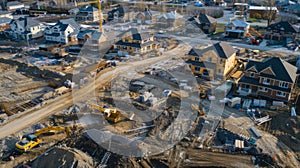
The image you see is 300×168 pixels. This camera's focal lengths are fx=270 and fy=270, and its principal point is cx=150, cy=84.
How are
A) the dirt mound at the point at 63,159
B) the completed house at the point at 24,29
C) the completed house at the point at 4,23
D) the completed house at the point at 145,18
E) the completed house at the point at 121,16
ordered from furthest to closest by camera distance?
the completed house at the point at 121,16
the completed house at the point at 145,18
the completed house at the point at 4,23
the completed house at the point at 24,29
the dirt mound at the point at 63,159

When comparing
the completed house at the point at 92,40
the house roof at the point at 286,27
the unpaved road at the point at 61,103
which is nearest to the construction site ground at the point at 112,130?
the unpaved road at the point at 61,103

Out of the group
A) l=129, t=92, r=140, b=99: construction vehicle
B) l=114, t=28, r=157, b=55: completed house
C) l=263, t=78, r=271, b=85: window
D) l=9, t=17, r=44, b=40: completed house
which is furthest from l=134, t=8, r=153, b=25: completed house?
l=263, t=78, r=271, b=85: window

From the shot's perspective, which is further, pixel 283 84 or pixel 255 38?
pixel 255 38

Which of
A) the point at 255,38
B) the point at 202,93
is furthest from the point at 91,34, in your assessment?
the point at 255,38

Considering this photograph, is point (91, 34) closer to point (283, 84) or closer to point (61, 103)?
point (61, 103)

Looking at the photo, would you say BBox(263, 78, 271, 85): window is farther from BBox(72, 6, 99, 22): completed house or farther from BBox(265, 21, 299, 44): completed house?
BBox(72, 6, 99, 22): completed house

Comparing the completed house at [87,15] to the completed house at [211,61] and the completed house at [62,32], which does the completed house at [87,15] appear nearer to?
the completed house at [62,32]
